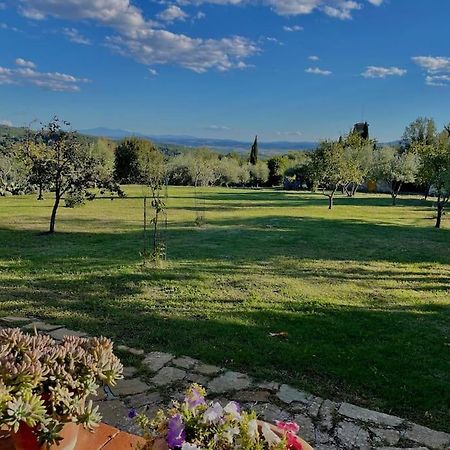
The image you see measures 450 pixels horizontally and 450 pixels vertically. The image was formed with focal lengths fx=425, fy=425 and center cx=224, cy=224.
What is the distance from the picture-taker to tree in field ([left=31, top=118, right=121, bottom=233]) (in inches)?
452

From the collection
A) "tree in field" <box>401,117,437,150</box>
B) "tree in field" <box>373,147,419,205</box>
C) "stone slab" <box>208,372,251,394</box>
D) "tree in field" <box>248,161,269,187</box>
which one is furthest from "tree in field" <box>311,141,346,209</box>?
"tree in field" <box>401,117,437,150</box>

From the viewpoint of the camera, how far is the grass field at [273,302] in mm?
3822

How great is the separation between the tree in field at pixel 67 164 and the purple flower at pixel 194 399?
34.7 ft

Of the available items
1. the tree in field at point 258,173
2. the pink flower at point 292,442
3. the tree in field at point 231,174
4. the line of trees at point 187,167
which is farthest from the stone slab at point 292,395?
the tree in field at point 258,173

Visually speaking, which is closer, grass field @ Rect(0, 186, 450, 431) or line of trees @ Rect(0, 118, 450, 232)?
grass field @ Rect(0, 186, 450, 431)

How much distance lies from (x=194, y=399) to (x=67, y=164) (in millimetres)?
11046

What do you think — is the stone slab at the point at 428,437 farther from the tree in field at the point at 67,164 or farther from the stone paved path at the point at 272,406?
the tree in field at the point at 67,164

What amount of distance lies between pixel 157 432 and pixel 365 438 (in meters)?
1.82

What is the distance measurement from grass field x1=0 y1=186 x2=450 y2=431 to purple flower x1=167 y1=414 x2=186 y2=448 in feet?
7.41

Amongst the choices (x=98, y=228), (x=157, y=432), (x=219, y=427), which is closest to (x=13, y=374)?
(x=157, y=432)

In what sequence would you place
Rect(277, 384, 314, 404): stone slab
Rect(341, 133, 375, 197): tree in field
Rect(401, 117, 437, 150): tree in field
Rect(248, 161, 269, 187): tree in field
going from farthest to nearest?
1. Rect(248, 161, 269, 187): tree in field
2. Rect(401, 117, 437, 150): tree in field
3. Rect(341, 133, 375, 197): tree in field
4. Rect(277, 384, 314, 404): stone slab

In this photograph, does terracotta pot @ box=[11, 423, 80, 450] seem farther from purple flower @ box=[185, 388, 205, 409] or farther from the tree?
the tree

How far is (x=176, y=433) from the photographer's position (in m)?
1.40

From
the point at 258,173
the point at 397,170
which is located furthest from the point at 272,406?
the point at 258,173
